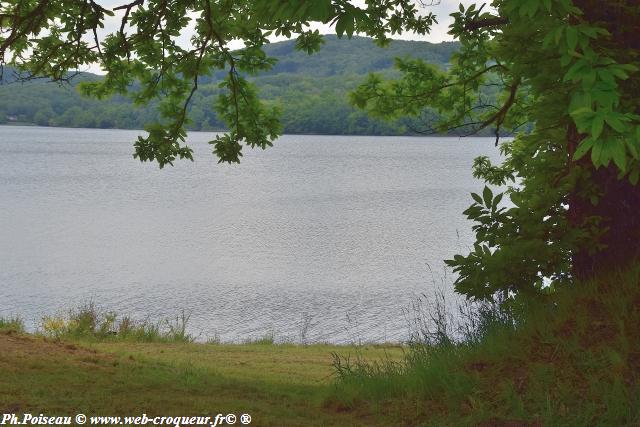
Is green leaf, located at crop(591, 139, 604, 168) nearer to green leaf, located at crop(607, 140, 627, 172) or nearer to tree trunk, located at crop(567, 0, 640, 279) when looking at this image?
green leaf, located at crop(607, 140, 627, 172)

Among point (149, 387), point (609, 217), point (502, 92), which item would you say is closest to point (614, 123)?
point (609, 217)

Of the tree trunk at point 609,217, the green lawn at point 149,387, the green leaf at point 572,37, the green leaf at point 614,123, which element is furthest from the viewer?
the tree trunk at point 609,217

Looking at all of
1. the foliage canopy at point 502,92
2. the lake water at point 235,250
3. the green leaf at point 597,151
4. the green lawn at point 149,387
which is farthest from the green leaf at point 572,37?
the lake water at point 235,250

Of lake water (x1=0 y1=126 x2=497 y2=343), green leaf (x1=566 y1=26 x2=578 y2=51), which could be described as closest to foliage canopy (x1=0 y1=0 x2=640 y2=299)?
green leaf (x1=566 y1=26 x2=578 y2=51)

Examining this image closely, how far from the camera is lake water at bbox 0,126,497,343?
70.4 feet

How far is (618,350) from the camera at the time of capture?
17.5 ft

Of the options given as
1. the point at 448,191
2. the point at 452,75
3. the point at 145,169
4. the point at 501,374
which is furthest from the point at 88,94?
the point at 145,169

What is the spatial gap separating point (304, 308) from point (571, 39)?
729 inches

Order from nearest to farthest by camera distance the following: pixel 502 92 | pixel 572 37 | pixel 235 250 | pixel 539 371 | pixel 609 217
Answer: pixel 572 37
pixel 539 371
pixel 609 217
pixel 502 92
pixel 235 250

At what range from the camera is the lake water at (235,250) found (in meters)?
21.4

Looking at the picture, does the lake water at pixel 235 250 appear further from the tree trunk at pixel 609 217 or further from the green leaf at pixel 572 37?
the green leaf at pixel 572 37

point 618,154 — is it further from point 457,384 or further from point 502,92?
point 502,92

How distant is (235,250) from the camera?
32844 mm

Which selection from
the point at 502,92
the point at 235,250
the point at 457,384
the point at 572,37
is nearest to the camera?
the point at 572,37
